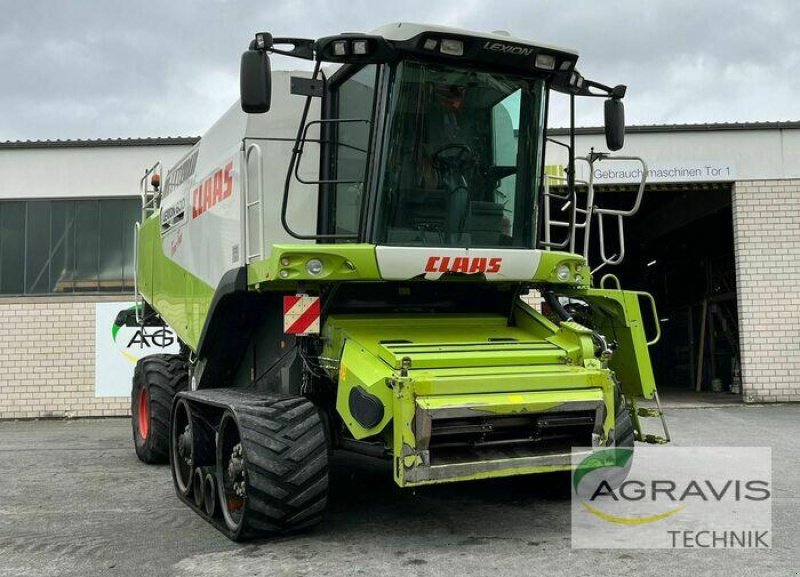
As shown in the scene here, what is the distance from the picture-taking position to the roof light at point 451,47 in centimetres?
530

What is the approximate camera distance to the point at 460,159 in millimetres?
5602

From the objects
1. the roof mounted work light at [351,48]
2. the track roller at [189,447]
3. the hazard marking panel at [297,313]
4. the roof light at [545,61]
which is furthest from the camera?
the track roller at [189,447]

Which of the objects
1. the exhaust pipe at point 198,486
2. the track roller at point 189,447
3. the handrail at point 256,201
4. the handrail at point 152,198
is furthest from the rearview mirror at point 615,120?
the handrail at point 152,198

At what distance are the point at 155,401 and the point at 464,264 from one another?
187 inches

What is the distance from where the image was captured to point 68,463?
917 centimetres

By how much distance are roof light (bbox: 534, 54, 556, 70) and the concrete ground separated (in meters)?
3.15

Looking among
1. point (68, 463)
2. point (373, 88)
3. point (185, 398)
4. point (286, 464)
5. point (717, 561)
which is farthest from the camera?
point (68, 463)

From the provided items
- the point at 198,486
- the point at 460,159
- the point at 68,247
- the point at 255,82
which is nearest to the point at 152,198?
the point at 198,486

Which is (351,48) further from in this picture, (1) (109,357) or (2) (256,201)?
(1) (109,357)

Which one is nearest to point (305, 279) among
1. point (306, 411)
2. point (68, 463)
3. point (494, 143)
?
point (306, 411)

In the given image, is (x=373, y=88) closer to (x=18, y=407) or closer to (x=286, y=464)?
(x=286, y=464)

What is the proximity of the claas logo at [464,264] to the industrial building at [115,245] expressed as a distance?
27.2 feet

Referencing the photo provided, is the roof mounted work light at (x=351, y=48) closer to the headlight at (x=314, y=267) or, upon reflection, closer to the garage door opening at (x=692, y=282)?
the headlight at (x=314, y=267)

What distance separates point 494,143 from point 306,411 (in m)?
2.29
